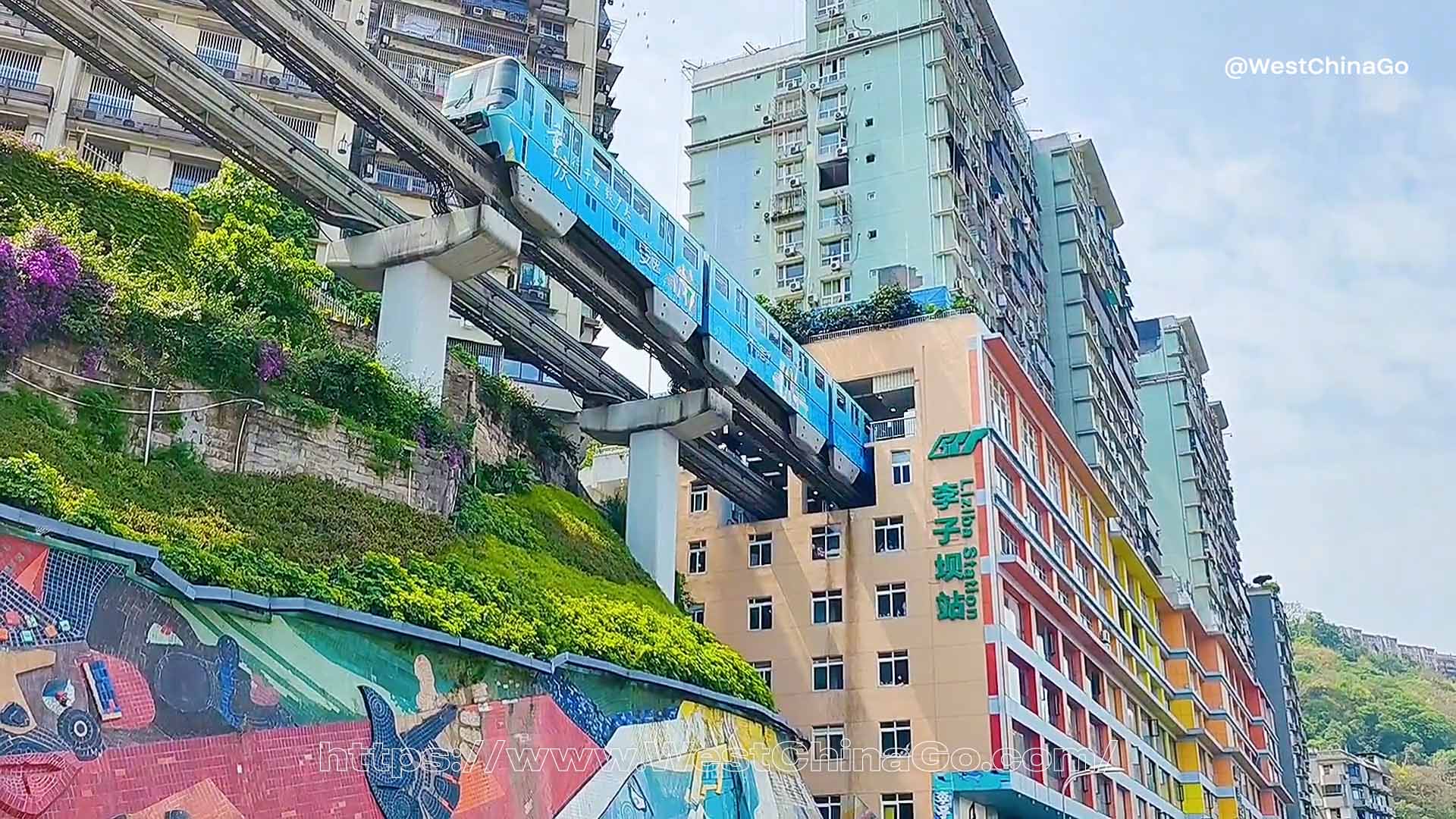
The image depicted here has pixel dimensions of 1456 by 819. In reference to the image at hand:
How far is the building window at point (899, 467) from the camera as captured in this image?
35.8 m

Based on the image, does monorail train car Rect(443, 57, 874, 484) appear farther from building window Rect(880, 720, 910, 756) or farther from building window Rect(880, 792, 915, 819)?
building window Rect(880, 792, 915, 819)

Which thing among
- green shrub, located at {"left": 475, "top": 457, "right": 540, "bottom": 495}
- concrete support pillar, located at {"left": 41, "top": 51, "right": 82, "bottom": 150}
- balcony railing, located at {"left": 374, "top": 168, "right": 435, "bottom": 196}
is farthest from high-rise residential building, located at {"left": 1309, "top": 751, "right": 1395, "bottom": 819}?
concrete support pillar, located at {"left": 41, "top": 51, "right": 82, "bottom": 150}

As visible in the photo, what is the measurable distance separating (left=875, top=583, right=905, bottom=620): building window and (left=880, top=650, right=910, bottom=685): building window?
987mm

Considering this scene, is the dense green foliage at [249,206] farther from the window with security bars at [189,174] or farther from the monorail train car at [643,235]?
the window with security bars at [189,174]

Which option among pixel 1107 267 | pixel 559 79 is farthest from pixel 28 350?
Answer: pixel 1107 267

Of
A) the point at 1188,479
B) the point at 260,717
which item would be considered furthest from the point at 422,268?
the point at 1188,479

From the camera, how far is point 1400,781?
97.7 m

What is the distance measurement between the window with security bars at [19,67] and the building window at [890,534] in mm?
27393

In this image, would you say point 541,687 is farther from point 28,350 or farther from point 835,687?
point 835,687

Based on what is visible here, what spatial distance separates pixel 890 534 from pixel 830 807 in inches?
278

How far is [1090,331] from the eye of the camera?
183 ft

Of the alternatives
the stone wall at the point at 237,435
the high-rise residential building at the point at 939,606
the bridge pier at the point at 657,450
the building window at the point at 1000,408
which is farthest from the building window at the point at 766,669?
the stone wall at the point at 237,435

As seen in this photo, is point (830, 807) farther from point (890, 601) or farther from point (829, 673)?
point (890, 601)

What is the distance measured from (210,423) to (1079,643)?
28123 mm
